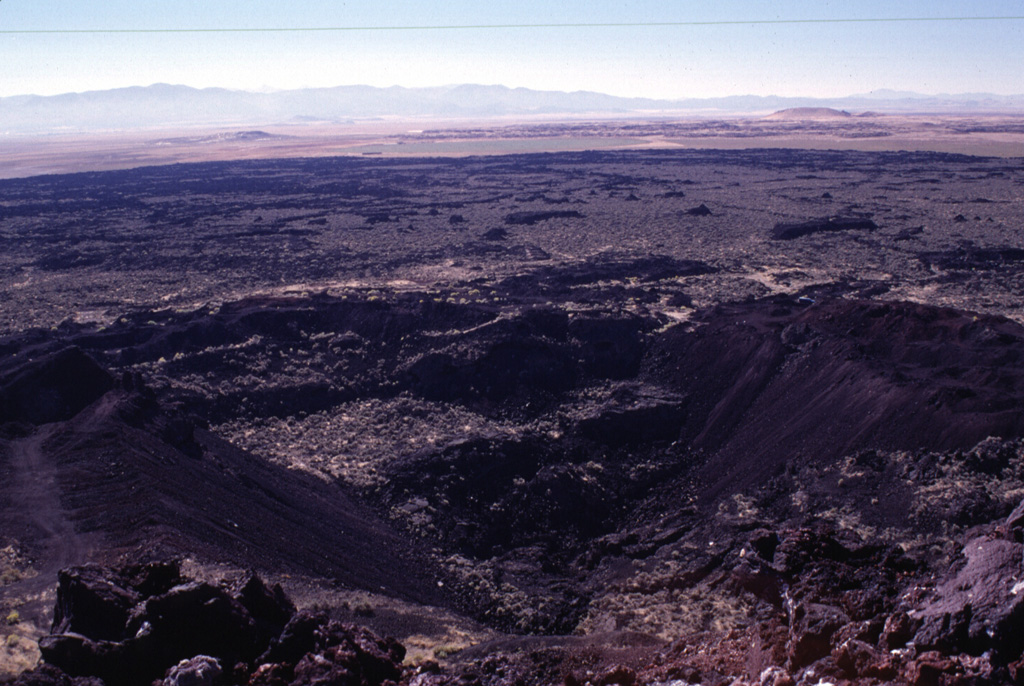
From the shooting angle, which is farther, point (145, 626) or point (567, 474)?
point (567, 474)

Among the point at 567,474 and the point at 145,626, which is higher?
the point at 145,626

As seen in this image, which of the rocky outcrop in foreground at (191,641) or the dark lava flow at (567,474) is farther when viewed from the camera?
the dark lava flow at (567,474)

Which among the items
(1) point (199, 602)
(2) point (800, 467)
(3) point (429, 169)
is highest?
(3) point (429, 169)

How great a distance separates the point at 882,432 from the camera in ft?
37.8

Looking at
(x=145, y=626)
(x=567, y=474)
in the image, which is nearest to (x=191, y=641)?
(x=145, y=626)

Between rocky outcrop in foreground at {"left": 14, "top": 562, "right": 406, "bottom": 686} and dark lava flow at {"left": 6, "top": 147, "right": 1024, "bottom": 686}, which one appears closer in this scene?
rocky outcrop in foreground at {"left": 14, "top": 562, "right": 406, "bottom": 686}

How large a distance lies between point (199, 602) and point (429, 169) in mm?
69251

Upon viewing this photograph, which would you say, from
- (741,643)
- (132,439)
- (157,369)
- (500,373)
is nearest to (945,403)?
(741,643)

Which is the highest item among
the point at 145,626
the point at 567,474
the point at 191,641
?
the point at 145,626

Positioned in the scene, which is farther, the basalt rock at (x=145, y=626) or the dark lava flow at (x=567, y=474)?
the dark lava flow at (x=567, y=474)

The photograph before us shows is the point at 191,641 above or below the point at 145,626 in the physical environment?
below

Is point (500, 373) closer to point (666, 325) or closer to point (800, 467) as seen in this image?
point (666, 325)

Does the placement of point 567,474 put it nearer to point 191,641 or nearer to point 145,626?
point 191,641

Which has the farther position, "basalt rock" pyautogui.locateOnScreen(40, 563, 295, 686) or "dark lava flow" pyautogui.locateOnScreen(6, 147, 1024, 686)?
"dark lava flow" pyautogui.locateOnScreen(6, 147, 1024, 686)
